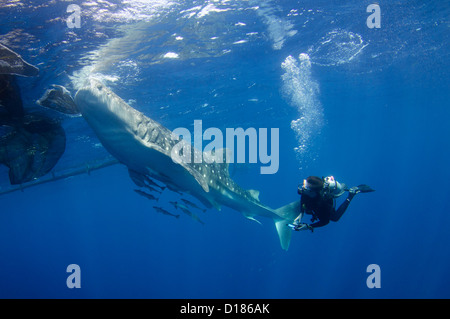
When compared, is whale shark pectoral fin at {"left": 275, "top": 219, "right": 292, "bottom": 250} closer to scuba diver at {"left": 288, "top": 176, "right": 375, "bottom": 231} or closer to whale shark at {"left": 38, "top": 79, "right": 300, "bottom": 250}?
whale shark at {"left": 38, "top": 79, "right": 300, "bottom": 250}

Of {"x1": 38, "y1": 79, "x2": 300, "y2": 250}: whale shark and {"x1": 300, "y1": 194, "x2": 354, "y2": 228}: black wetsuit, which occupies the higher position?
{"x1": 38, "y1": 79, "x2": 300, "y2": 250}: whale shark

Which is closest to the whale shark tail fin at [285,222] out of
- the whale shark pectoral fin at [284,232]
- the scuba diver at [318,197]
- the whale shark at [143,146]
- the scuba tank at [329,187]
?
the whale shark pectoral fin at [284,232]

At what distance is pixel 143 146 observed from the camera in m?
5.40

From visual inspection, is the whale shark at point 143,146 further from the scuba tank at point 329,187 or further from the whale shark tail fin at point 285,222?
the scuba tank at point 329,187

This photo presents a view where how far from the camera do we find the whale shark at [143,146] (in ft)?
15.7

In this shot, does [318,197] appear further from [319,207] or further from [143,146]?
[143,146]

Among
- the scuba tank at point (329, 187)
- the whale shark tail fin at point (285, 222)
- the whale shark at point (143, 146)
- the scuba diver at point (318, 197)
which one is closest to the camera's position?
the whale shark at point (143, 146)

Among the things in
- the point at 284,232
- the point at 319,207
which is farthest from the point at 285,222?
the point at 319,207

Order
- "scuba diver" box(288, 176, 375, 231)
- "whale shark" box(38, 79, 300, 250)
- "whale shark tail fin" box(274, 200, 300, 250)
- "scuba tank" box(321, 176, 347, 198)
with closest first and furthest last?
"whale shark" box(38, 79, 300, 250), "scuba diver" box(288, 176, 375, 231), "scuba tank" box(321, 176, 347, 198), "whale shark tail fin" box(274, 200, 300, 250)

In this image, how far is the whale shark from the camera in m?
4.78

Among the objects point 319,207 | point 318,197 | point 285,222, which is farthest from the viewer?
point 285,222

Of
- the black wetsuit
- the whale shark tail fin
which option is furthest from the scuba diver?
the whale shark tail fin

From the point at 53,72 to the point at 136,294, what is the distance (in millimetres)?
43893
